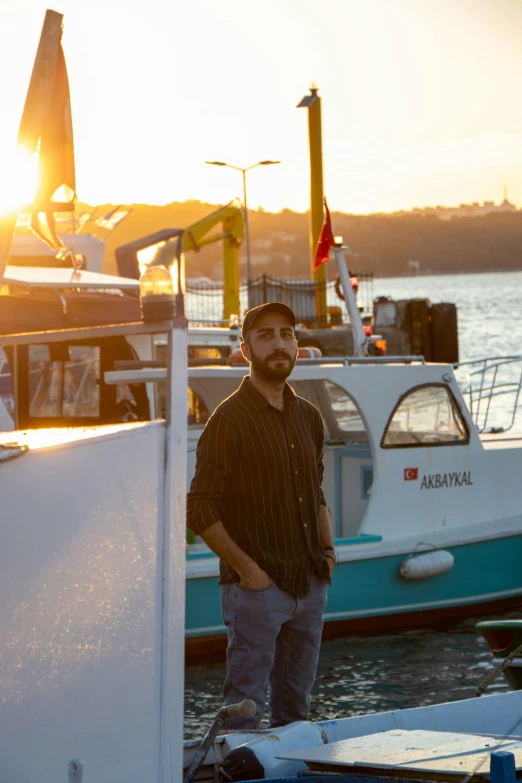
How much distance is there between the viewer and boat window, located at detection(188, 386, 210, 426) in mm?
9891

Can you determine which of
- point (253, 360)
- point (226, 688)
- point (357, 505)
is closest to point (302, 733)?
point (226, 688)

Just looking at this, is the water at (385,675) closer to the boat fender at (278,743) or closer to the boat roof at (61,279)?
the boat fender at (278,743)

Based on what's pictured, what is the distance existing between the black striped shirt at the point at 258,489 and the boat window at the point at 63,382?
243 inches

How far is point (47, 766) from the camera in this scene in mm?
2723

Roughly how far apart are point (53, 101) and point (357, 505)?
6.06 m

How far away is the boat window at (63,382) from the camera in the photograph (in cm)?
1034

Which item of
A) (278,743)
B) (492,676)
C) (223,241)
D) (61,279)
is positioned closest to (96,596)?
(278,743)

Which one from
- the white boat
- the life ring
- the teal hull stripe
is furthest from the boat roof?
the white boat

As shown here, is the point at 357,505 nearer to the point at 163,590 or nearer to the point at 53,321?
the point at 53,321

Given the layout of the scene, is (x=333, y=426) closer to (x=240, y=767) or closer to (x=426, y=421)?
(x=426, y=421)

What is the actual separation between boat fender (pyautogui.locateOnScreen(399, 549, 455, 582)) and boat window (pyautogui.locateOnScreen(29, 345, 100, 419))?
3.25 metres

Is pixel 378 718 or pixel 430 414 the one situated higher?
pixel 430 414

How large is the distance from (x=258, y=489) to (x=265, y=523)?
5.2 inches

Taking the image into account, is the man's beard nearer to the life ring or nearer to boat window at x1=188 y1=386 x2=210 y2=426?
boat window at x1=188 y1=386 x2=210 y2=426
